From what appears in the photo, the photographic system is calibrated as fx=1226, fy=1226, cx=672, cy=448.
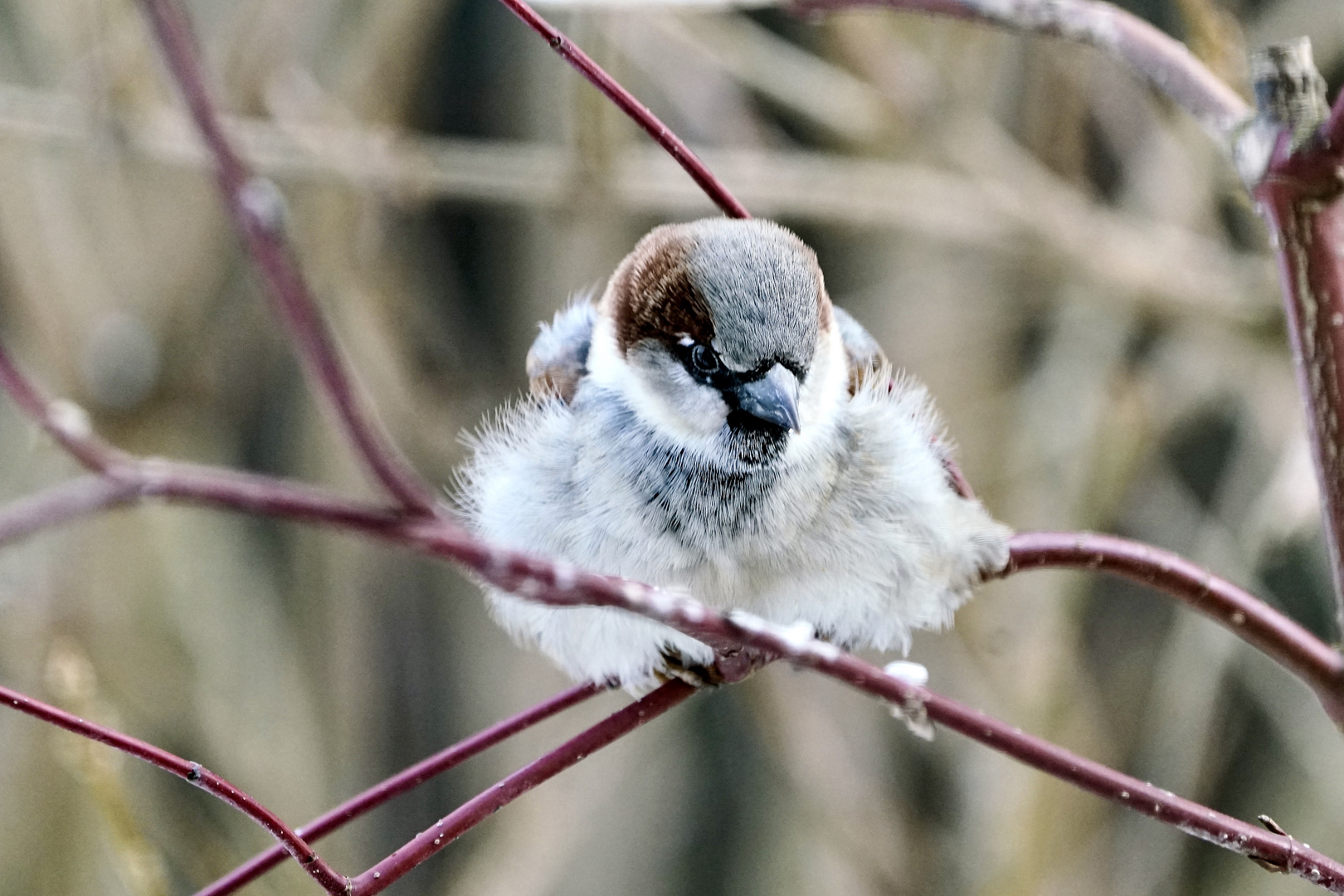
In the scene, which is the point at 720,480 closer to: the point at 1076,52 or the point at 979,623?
the point at 979,623

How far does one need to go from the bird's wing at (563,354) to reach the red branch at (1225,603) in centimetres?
67

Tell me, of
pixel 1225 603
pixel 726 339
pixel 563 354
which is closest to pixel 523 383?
pixel 563 354

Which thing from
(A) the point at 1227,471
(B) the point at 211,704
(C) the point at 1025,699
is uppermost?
(A) the point at 1227,471

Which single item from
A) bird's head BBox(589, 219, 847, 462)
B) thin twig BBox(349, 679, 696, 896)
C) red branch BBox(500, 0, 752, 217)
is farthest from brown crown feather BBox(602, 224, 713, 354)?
thin twig BBox(349, 679, 696, 896)

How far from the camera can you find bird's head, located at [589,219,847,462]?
132cm

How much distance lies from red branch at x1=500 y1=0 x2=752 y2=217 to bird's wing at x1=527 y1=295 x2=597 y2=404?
50cm

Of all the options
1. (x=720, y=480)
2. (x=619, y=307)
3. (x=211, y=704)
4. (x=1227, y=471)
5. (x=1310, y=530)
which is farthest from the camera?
(x=1227, y=471)

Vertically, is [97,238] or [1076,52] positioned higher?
[1076,52]

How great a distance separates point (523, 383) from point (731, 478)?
0.75 metres

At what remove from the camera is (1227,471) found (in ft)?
9.14

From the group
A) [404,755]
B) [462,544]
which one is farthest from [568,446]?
[404,755]

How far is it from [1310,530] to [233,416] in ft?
7.29

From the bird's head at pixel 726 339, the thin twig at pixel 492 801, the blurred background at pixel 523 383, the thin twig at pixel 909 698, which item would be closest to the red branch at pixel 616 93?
the bird's head at pixel 726 339

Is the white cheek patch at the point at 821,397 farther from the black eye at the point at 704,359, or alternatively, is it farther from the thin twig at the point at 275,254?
the thin twig at the point at 275,254
